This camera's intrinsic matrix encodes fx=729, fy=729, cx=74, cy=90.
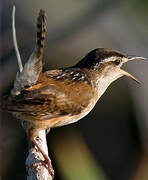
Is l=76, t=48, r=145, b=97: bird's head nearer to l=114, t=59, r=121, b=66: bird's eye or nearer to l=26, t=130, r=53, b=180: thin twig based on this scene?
l=114, t=59, r=121, b=66: bird's eye

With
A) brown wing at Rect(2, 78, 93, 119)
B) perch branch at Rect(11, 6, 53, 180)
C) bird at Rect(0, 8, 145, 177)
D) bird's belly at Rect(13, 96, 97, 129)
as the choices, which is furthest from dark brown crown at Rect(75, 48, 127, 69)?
perch branch at Rect(11, 6, 53, 180)

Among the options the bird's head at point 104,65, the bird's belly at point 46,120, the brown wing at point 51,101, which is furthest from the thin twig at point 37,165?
the bird's head at point 104,65

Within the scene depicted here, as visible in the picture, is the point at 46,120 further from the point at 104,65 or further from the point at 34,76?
the point at 104,65

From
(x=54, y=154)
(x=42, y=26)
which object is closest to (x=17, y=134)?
(x=54, y=154)

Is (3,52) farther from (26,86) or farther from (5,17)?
(26,86)

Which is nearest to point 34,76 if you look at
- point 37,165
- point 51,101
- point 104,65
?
point 51,101

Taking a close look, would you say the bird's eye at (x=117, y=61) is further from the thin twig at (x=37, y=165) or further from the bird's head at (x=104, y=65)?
the thin twig at (x=37, y=165)

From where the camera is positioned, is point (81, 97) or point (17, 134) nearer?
point (81, 97)
